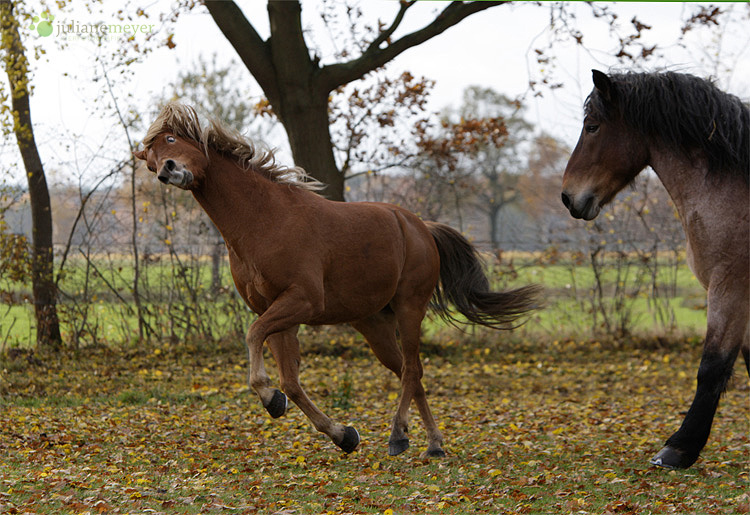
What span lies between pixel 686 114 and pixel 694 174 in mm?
402

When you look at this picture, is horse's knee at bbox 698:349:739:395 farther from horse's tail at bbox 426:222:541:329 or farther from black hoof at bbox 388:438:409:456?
black hoof at bbox 388:438:409:456

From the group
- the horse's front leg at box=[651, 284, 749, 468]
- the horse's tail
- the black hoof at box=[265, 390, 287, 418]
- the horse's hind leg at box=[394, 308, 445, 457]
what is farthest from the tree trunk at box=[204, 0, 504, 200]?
the horse's front leg at box=[651, 284, 749, 468]

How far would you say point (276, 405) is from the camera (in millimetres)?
4938

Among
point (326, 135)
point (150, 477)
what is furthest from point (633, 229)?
point (150, 477)

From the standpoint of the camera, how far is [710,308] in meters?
5.02

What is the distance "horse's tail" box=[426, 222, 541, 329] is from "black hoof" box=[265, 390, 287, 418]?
2254mm

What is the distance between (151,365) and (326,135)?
4.04 m

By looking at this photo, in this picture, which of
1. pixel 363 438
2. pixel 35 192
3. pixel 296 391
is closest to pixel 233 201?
pixel 296 391

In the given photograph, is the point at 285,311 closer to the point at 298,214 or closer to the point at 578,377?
the point at 298,214

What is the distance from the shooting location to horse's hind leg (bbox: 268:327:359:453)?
5375mm

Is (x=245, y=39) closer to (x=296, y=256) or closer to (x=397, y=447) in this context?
(x=296, y=256)

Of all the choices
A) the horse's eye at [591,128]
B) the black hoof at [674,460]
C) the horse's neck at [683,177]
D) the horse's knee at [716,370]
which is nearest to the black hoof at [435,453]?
the black hoof at [674,460]

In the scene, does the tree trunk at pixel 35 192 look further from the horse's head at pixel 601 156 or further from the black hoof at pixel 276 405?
the horse's head at pixel 601 156

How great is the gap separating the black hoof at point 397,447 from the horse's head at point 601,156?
7.20ft
